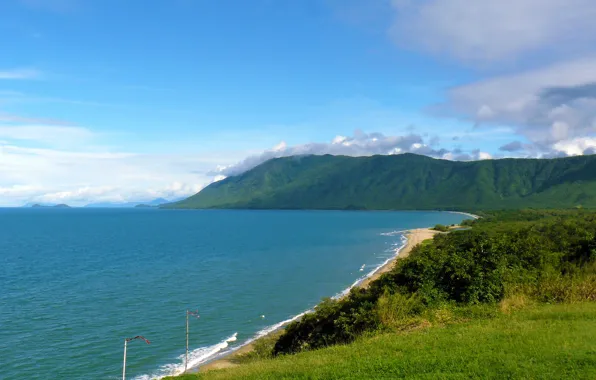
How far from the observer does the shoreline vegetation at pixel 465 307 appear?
16359 mm

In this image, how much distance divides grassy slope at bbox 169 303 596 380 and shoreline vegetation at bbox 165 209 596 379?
0.06 m

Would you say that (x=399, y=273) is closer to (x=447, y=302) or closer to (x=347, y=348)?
(x=447, y=302)

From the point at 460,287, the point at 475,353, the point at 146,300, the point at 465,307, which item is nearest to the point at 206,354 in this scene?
the point at 146,300

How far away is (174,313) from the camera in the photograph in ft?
162

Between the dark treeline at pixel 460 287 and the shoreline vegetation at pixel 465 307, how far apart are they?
56 millimetres

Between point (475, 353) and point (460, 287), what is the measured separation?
34.6 feet

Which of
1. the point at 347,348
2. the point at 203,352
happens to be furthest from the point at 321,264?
the point at 347,348

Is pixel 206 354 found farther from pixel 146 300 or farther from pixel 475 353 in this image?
pixel 475 353

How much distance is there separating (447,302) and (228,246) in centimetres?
10543

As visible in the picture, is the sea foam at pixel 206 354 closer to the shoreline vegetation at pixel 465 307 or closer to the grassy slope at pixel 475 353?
the shoreline vegetation at pixel 465 307

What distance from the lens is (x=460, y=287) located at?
25.5 meters

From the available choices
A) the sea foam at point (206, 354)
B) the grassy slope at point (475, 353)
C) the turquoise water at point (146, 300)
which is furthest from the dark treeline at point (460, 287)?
the turquoise water at point (146, 300)

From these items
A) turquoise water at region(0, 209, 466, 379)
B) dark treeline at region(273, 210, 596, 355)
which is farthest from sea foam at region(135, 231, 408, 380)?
dark treeline at region(273, 210, 596, 355)

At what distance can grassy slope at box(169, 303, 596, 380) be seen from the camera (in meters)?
13.8
